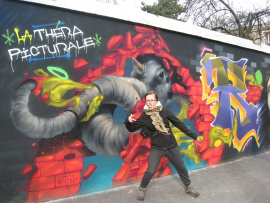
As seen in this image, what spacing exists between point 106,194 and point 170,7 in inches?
808

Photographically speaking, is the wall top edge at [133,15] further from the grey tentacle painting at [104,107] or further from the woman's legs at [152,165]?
the woman's legs at [152,165]

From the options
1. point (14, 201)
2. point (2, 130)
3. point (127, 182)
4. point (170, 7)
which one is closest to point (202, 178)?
point (127, 182)

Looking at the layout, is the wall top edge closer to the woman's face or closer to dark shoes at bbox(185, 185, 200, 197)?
the woman's face

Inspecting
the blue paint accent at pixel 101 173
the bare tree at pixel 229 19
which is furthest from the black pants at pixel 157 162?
the bare tree at pixel 229 19

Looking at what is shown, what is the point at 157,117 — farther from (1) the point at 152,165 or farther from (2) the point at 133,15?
(2) the point at 133,15

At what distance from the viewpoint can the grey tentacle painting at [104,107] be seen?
3020 mm

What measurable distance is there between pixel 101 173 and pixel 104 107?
1.04 metres

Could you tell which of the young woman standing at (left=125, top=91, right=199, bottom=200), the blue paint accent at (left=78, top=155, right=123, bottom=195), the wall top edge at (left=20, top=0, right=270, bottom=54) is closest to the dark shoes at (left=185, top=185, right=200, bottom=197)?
the young woman standing at (left=125, top=91, right=199, bottom=200)

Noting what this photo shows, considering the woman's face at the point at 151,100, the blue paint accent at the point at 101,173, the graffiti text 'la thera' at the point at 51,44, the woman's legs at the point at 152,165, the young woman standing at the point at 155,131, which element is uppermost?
the graffiti text 'la thera' at the point at 51,44

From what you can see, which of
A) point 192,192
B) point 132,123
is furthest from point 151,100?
point 192,192

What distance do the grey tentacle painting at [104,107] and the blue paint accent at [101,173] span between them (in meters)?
0.11

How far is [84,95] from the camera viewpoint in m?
3.40

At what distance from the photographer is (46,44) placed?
3146mm

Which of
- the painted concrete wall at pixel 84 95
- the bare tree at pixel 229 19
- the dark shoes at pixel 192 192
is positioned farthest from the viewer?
the bare tree at pixel 229 19
